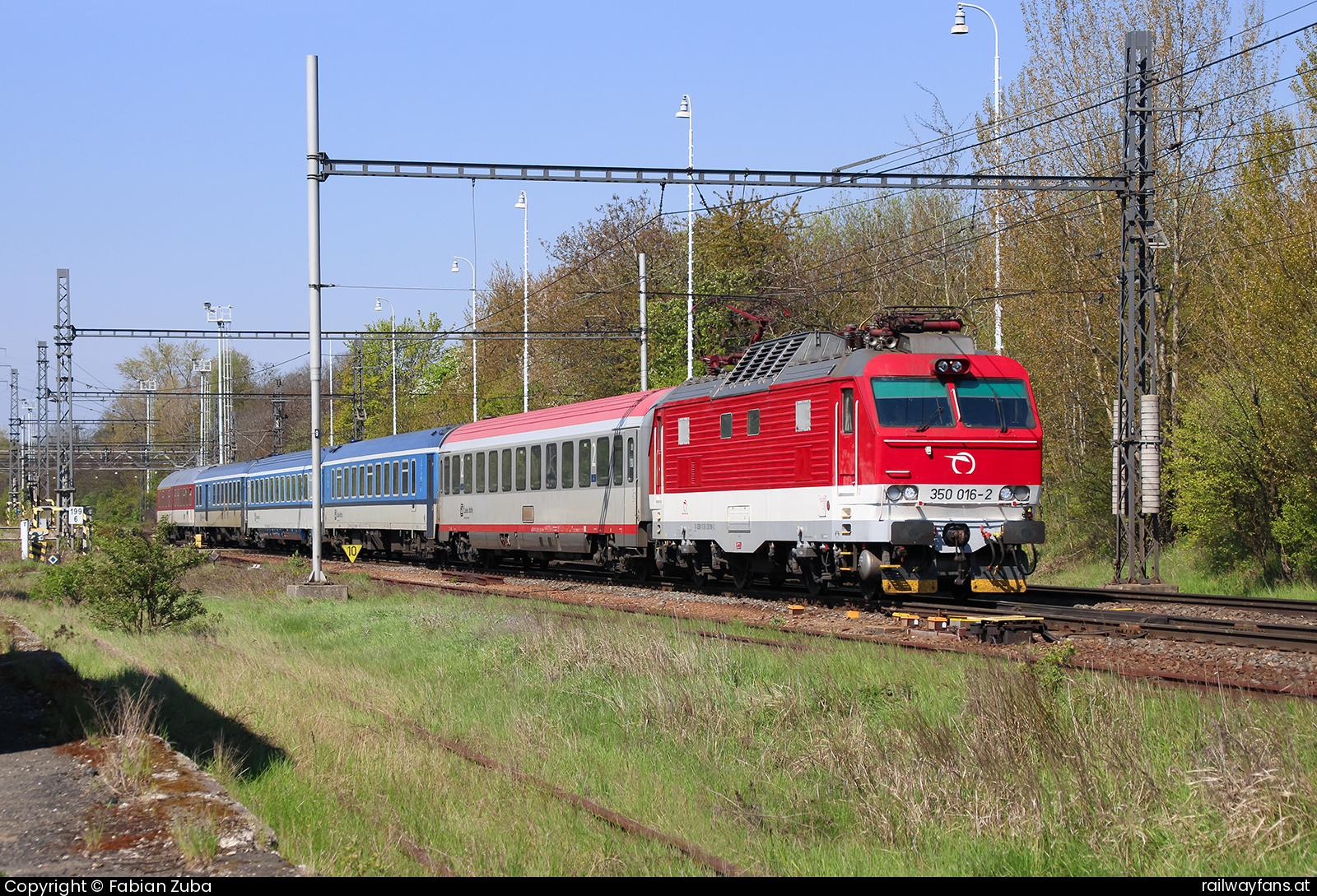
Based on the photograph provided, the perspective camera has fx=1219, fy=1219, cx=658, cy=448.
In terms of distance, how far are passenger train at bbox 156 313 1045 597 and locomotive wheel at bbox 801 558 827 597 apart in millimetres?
38

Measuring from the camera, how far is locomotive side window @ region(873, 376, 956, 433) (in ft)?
51.7

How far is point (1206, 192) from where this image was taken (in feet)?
89.6

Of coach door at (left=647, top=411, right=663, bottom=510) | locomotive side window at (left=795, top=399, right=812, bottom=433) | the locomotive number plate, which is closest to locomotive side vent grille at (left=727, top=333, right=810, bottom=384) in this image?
locomotive side window at (left=795, top=399, right=812, bottom=433)

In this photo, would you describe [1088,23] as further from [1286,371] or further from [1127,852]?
[1127,852]

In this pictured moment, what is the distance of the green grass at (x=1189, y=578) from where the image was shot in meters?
20.9

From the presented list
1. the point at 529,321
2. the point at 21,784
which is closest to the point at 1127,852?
the point at 21,784

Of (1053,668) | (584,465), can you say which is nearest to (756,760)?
(1053,668)

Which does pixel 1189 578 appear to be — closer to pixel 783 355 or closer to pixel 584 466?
pixel 783 355

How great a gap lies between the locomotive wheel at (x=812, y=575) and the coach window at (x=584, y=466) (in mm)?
6862

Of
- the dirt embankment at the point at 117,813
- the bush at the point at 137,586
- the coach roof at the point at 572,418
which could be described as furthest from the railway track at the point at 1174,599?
the dirt embankment at the point at 117,813

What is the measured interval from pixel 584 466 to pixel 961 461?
1018 centimetres

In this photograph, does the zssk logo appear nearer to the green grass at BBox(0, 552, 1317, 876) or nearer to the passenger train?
the passenger train

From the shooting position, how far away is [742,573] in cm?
2011
